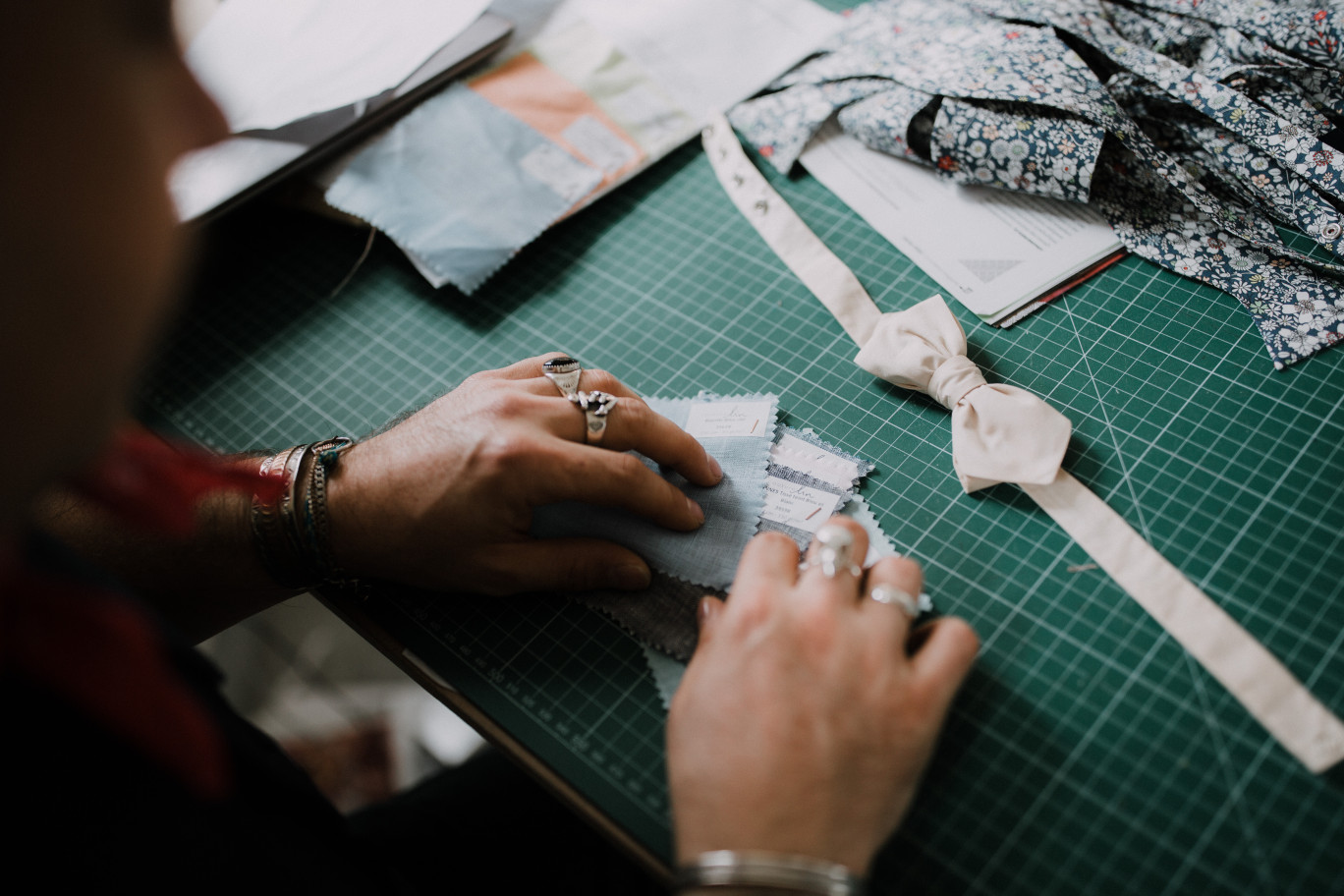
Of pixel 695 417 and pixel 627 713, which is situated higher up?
pixel 695 417

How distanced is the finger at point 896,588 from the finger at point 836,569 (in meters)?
0.02

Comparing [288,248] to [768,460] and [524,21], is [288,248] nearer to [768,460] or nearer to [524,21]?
[524,21]

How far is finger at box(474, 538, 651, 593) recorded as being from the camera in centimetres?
99

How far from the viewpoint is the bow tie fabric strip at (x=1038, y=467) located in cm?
85

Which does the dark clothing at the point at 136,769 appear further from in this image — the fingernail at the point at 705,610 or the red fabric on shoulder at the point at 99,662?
the fingernail at the point at 705,610

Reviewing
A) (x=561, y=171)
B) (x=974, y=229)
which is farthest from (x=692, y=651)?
(x=561, y=171)

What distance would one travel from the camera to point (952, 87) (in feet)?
4.14

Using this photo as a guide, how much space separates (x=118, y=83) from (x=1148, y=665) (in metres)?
1.05

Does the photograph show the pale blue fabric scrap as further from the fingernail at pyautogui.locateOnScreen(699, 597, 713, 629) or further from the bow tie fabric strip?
the fingernail at pyautogui.locateOnScreen(699, 597, 713, 629)

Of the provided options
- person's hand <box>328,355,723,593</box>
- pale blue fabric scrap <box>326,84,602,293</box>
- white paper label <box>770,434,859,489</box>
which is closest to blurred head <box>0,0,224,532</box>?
person's hand <box>328,355,723,593</box>

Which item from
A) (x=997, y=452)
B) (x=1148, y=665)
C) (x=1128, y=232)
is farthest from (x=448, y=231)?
(x=1148, y=665)

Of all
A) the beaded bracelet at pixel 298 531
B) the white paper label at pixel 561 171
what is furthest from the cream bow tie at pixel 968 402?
the beaded bracelet at pixel 298 531

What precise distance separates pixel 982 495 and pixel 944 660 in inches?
11.8

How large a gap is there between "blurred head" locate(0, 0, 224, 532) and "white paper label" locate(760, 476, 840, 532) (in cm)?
70
